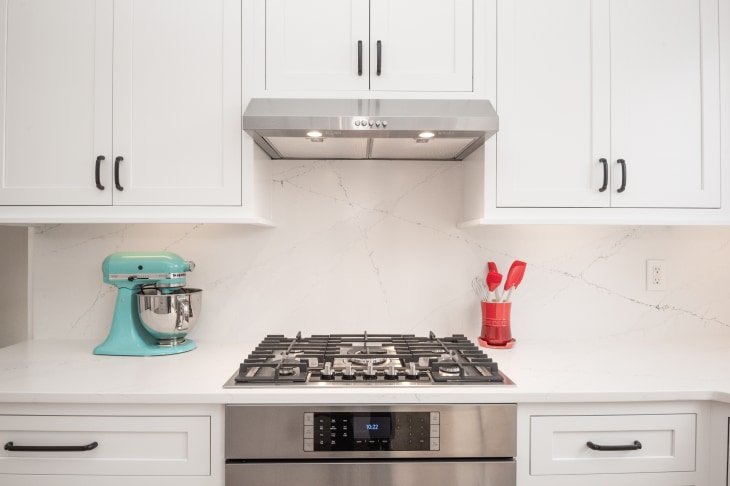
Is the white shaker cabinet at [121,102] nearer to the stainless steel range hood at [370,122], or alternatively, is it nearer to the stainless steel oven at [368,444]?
the stainless steel range hood at [370,122]

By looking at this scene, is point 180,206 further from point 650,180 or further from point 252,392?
point 650,180

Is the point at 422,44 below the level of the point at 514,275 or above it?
above

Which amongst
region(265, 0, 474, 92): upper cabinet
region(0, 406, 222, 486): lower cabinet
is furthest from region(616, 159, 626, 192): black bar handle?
region(0, 406, 222, 486): lower cabinet

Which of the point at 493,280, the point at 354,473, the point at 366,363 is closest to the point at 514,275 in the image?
the point at 493,280

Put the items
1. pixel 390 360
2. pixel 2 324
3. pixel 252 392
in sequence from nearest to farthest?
pixel 252 392
pixel 390 360
pixel 2 324

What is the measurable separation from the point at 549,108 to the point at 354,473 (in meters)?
1.26

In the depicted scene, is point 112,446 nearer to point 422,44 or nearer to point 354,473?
point 354,473

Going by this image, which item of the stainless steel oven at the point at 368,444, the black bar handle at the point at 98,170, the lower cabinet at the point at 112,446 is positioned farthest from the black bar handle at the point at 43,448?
the black bar handle at the point at 98,170

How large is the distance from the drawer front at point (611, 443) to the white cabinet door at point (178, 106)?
3.77 feet

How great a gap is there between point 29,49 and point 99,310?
0.96m

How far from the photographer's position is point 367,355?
4.81 feet

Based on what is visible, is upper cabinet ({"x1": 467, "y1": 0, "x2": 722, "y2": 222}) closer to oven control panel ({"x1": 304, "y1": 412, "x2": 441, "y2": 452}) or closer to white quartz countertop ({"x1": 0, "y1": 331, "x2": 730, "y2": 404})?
white quartz countertop ({"x1": 0, "y1": 331, "x2": 730, "y2": 404})

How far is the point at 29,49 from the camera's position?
59.1 inches

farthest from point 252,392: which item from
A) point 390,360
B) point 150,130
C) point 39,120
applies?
point 39,120
